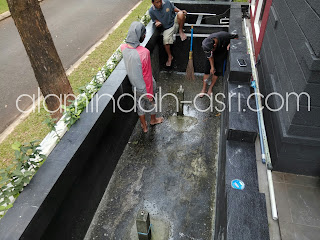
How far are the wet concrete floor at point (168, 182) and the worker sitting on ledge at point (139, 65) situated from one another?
2.83 feet

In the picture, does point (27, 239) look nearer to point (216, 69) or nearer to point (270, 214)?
point (270, 214)

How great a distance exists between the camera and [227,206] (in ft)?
8.29

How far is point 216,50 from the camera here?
562cm

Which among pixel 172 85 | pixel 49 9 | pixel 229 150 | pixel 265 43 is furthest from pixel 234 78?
pixel 49 9

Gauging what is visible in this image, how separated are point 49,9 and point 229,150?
45.6ft

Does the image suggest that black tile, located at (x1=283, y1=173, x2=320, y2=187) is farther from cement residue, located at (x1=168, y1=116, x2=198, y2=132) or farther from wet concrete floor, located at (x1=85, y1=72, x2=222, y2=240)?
cement residue, located at (x1=168, y1=116, x2=198, y2=132)

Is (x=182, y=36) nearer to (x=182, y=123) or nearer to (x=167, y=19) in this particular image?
(x=167, y=19)

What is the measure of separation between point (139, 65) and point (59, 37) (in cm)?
787

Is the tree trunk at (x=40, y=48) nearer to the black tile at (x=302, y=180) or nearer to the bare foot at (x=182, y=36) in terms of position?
the bare foot at (x=182, y=36)

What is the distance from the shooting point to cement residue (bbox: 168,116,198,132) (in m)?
5.38

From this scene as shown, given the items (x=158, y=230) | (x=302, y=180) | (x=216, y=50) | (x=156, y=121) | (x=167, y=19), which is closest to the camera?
(x=302, y=180)

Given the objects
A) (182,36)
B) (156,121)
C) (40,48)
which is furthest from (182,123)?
(40,48)

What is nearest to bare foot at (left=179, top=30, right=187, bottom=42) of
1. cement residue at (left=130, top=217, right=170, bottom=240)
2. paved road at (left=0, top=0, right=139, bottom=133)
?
paved road at (left=0, top=0, right=139, bottom=133)

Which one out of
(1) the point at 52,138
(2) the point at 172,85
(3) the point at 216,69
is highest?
(1) the point at 52,138
